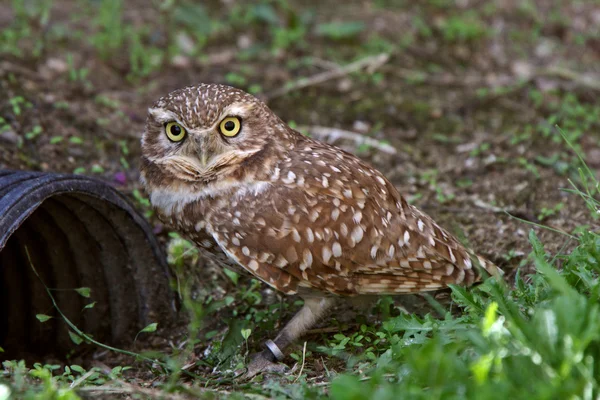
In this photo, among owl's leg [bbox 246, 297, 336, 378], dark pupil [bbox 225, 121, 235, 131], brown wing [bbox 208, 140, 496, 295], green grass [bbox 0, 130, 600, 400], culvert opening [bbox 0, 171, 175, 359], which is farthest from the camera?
culvert opening [bbox 0, 171, 175, 359]

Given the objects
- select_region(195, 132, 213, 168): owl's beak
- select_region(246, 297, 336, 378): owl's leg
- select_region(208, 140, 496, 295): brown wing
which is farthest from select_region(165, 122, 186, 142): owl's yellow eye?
select_region(246, 297, 336, 378): owl's leg

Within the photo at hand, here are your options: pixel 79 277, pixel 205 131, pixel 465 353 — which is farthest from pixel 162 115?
pixel 465 353

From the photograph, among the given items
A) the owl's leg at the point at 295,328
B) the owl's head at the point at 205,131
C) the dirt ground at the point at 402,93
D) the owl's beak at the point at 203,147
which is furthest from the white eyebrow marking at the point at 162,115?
the dirt ground at the point at 402,93

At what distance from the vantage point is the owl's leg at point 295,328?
3.43 meters

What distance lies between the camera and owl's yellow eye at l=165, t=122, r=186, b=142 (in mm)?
3297

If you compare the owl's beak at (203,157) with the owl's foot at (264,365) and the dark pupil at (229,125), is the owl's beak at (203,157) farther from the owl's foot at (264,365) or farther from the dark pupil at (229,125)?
the owl's foot at (264,365)

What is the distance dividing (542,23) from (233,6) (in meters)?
2.97

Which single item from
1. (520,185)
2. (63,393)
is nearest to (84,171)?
(63,393)

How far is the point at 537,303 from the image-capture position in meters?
2.90

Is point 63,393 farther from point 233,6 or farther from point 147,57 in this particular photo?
point 233,6

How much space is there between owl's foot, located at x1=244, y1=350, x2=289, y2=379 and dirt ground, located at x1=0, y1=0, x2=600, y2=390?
0.98 feet

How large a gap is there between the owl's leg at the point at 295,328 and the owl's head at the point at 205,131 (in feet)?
2.61

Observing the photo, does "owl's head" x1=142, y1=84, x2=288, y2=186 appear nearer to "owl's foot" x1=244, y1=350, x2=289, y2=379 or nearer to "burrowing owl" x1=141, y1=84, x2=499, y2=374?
"burrowing owl" x1=141, y1=84, x2=499, y2=374

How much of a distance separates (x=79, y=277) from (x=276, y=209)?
159 centimetres
